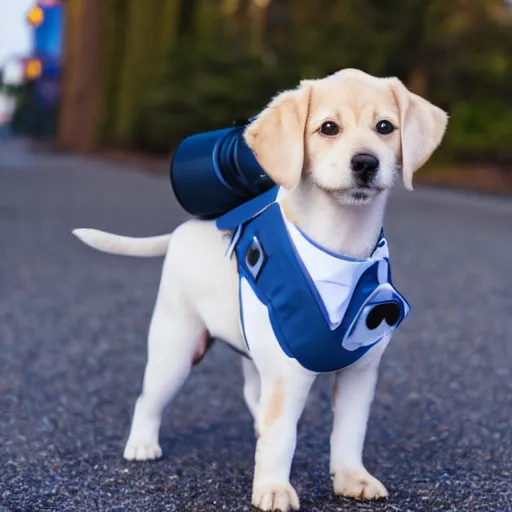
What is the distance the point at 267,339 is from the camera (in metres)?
3.00

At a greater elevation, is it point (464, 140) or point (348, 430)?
point (348, 430)

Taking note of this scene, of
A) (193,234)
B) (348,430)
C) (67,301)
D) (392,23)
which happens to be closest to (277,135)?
(193,234)

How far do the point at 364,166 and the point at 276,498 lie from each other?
1019 mm

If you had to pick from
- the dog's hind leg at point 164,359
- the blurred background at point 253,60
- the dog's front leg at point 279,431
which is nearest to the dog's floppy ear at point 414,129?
the dog's front leg at point 279,431

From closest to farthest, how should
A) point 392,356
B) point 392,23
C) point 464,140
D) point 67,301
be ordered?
point 392,356
point 67,301
point 464,140
point 392,23

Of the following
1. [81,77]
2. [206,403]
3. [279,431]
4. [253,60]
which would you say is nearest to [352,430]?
[279,431]

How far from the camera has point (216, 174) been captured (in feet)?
10.9

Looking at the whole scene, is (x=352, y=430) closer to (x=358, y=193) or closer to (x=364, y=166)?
(x=358, y=193)

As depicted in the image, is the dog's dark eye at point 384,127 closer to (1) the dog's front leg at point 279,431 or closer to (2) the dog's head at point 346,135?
(2) the dog's head at point 346,135

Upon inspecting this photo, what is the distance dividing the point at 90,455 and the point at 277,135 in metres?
1.44

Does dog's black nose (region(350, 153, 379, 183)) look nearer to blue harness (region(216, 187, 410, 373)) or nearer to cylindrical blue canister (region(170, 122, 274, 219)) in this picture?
blue harness (region(216, 187, 410, 373))

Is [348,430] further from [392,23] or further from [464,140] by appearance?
[392,23]

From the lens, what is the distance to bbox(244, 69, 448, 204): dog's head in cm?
282

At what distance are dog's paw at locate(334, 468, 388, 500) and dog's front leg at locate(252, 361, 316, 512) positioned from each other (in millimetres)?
209
